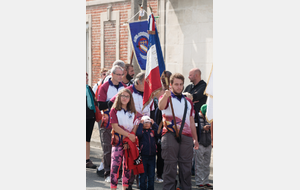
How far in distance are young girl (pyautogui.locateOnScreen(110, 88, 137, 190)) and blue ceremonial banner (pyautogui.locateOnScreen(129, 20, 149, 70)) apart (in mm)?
2006

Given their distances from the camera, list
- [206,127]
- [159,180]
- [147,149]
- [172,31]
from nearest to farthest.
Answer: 1. [147,149]
2. [206,127]
3. [159,180]
4. [172,31]

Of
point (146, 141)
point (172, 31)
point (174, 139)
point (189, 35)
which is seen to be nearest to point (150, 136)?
point (146, 141)

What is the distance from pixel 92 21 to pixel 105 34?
0.78m

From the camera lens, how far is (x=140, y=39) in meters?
7.27

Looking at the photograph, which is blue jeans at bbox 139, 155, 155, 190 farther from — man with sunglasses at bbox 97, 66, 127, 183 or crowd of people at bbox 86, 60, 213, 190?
man with sunglasses at bbox 97, 66, 127, 183

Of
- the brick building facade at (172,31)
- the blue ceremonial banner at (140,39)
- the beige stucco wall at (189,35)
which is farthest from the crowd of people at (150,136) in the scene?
the beige stucco wall at (189,35)

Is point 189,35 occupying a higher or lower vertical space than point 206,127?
higher

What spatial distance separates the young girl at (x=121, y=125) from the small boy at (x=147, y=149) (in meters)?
0.21

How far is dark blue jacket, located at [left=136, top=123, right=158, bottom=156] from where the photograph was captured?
536 cm

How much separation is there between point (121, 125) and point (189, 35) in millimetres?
4540

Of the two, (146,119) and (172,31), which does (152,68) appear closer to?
(146,119)

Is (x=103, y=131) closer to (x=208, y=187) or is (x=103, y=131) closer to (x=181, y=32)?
(x=208, y=187)

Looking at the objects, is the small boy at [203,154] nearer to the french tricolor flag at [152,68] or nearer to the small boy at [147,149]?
the small boy at [147,149]

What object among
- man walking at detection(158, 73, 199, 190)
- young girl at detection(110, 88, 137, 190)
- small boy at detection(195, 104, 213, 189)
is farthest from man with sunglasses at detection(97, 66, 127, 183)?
small boy at detection(195, 104, 213, 189)
